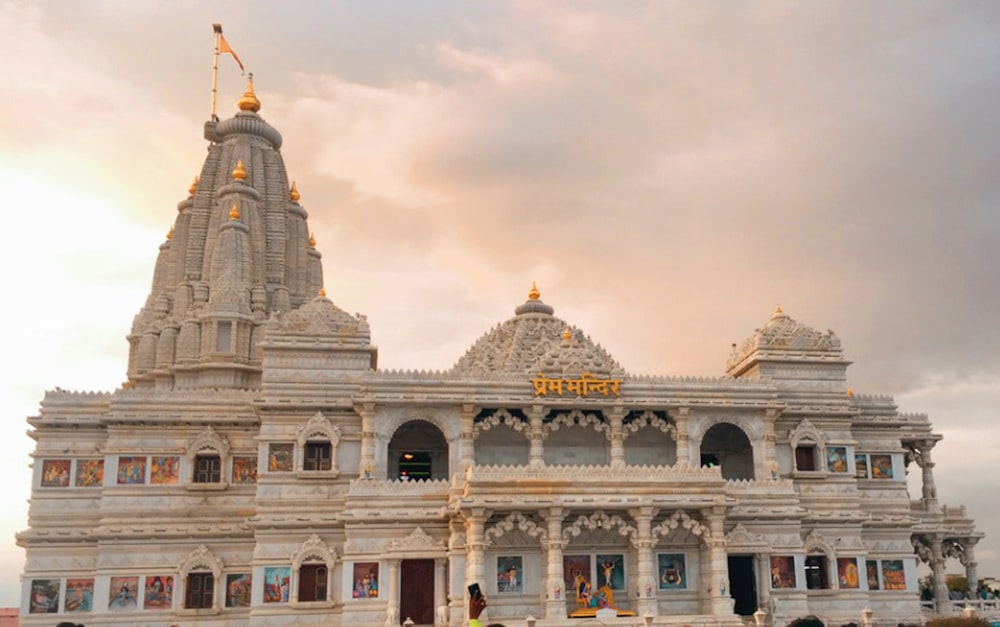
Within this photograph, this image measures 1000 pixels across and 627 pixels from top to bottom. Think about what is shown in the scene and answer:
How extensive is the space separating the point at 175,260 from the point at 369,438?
860 inches

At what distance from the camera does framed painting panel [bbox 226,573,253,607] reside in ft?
127

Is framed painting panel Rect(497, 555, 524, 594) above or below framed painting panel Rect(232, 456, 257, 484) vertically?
below

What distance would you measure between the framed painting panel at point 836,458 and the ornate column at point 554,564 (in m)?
14.4

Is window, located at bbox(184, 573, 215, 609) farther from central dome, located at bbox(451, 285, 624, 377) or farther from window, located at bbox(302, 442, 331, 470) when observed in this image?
central dome, located at bbox(451, 285, 624, 377)

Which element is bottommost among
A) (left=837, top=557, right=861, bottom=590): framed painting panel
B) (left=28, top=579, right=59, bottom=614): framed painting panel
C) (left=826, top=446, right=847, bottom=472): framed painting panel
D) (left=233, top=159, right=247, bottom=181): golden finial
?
(left=28, top=579, right=59, bottom=614): framed painting panel

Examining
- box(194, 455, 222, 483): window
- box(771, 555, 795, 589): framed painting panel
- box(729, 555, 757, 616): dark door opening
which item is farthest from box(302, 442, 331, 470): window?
box(771, 555, 795, 589): framed painting panel

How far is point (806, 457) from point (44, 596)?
33131 millimetres

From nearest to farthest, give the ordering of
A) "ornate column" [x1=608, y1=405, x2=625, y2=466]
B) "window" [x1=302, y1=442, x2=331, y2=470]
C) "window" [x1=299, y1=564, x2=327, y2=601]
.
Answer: "window" [x1=299, y1=564, x2=327, y2=601], "window" [x1=302, y1=442, x2=331, y2=470], "ornate column" [x1=608, y1=405, x2=625, y2=466]

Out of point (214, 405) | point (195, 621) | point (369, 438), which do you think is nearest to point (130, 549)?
point (195, 621)

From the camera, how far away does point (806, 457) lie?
42.0 metres

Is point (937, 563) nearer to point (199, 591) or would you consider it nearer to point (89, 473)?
point (199, 591)

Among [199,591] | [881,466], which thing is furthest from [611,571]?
[199,591]

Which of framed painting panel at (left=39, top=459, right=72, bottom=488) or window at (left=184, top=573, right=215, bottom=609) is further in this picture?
framed painting panel at (left=39, top=459, right=72, bottom=488)

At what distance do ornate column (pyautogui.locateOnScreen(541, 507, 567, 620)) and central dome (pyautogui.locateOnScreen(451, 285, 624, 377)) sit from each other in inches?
286
